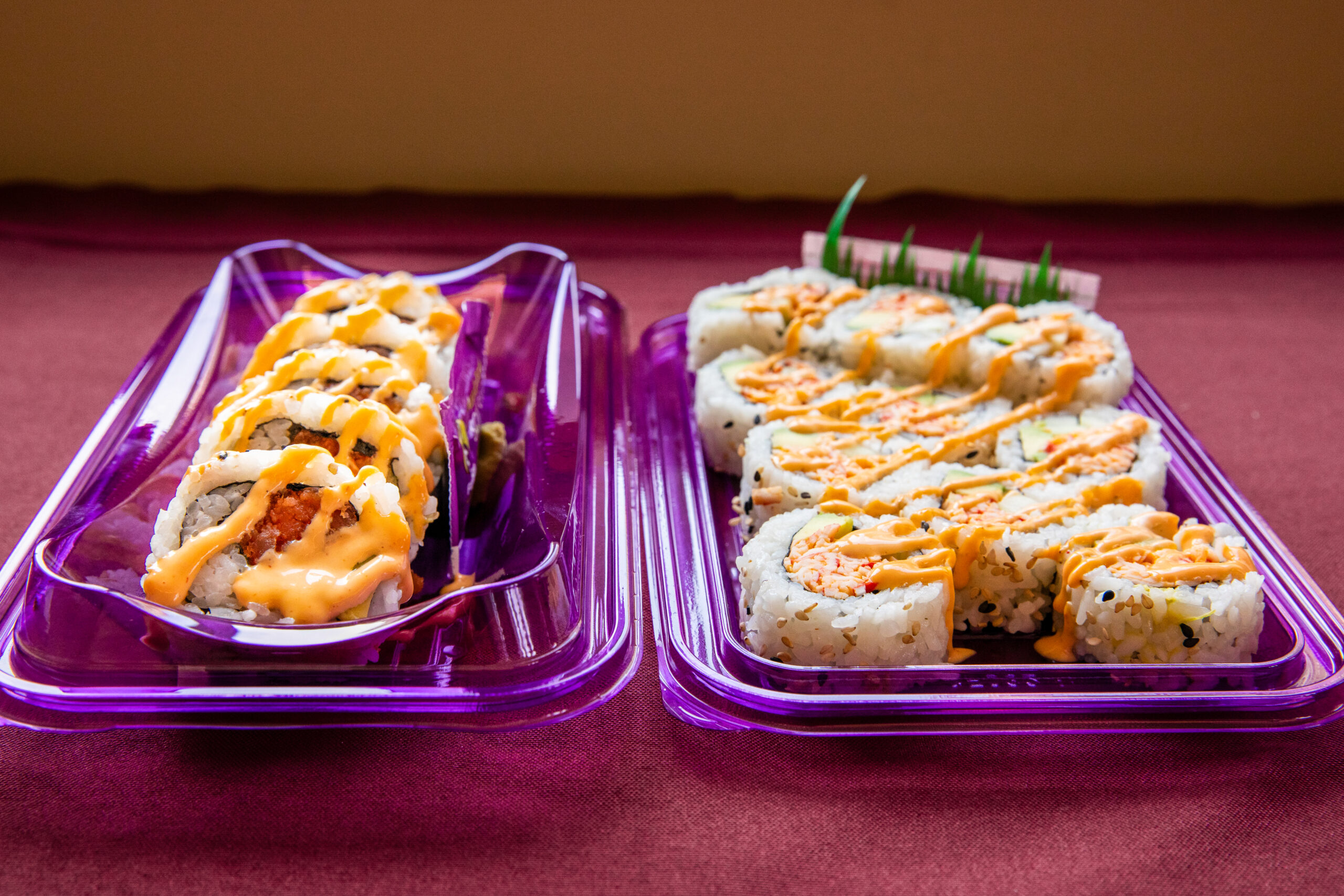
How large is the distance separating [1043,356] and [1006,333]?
0.37 feet

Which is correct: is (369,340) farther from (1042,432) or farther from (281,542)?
(1042,432)

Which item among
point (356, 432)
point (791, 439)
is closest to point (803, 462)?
point (791, 439)

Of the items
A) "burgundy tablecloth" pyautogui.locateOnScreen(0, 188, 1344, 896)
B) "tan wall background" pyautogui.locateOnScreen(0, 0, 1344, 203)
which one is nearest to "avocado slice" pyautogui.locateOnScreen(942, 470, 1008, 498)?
"burgundy tablecloth" pyautogui.locateOnScreen(0, 188, 1344, 896)

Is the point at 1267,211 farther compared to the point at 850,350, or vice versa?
the point at 1267,211

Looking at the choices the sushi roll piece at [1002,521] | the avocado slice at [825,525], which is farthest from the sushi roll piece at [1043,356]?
the avocado slice at [825,525]

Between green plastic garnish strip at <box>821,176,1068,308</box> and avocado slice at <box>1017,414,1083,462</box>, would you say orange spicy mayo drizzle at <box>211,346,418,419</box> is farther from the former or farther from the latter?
green plastic garnish strip at <box>821,176,1068,308</box>

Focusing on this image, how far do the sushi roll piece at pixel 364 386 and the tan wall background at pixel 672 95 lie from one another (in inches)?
78.7

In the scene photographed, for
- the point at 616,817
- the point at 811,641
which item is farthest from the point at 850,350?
the point at 616,817

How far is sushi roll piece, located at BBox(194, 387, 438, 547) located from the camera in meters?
1.74

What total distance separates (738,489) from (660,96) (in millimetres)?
2033

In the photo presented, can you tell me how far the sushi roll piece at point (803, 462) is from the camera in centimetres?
193

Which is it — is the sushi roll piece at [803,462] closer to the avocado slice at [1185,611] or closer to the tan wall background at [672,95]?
the avocado slice at [1185,611]

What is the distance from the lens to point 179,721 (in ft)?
4.64

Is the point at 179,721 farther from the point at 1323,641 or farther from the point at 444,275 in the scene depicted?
the point at 1323,641
